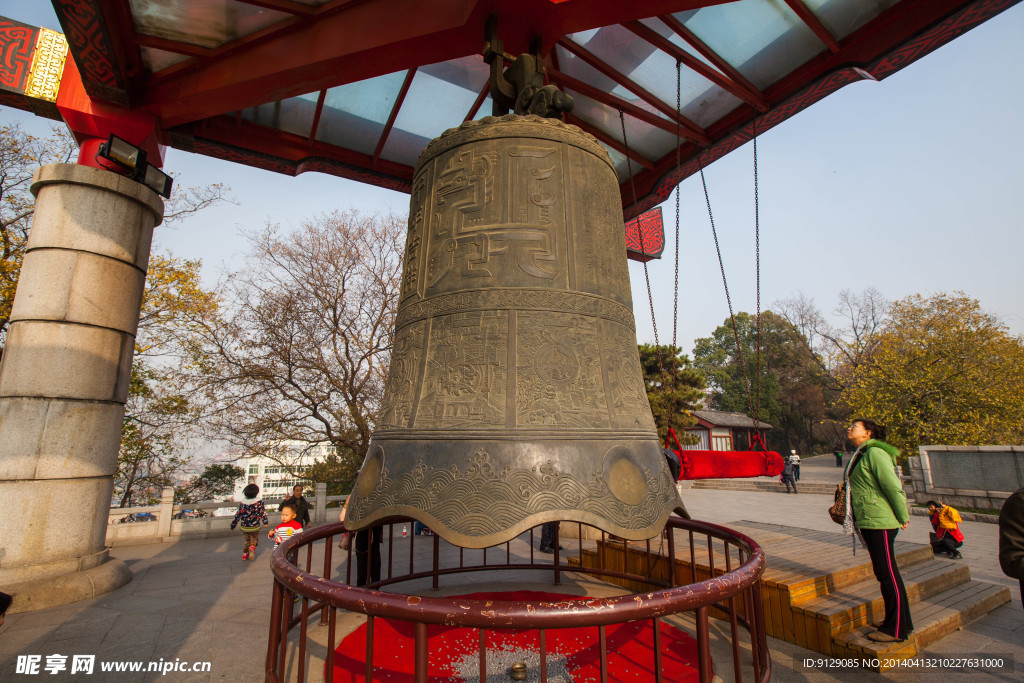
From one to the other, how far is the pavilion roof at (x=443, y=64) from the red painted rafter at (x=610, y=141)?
2 centimetres

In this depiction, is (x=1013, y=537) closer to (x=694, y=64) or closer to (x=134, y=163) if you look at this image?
(x=694, y=64)

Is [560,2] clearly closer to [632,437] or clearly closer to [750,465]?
[632,437]

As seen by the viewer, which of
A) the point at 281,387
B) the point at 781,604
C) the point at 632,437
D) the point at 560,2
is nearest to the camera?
the point at 632,437

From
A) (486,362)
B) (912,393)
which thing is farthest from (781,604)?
(912,393)

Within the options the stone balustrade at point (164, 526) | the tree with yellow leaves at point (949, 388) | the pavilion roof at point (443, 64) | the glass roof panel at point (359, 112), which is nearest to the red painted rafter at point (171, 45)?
the pavilion roof at point (443, 64)

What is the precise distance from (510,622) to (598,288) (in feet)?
4.93

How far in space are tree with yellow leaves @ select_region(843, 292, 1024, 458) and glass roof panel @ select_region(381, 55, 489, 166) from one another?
14.4 metres

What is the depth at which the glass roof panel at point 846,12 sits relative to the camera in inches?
153

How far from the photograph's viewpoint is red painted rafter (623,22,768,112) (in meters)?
4.13

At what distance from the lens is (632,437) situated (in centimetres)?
201

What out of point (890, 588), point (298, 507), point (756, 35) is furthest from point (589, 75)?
point (298, 507)

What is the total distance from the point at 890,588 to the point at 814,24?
4335 mm

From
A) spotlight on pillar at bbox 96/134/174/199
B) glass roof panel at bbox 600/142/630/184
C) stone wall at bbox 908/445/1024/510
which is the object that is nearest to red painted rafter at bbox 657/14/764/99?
glass roof panel at bbox 600/142/630/184

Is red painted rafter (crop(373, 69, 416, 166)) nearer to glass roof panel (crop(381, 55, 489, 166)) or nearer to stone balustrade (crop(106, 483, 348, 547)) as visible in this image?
glass roof panel (crop(381, 55, 489, 166))
